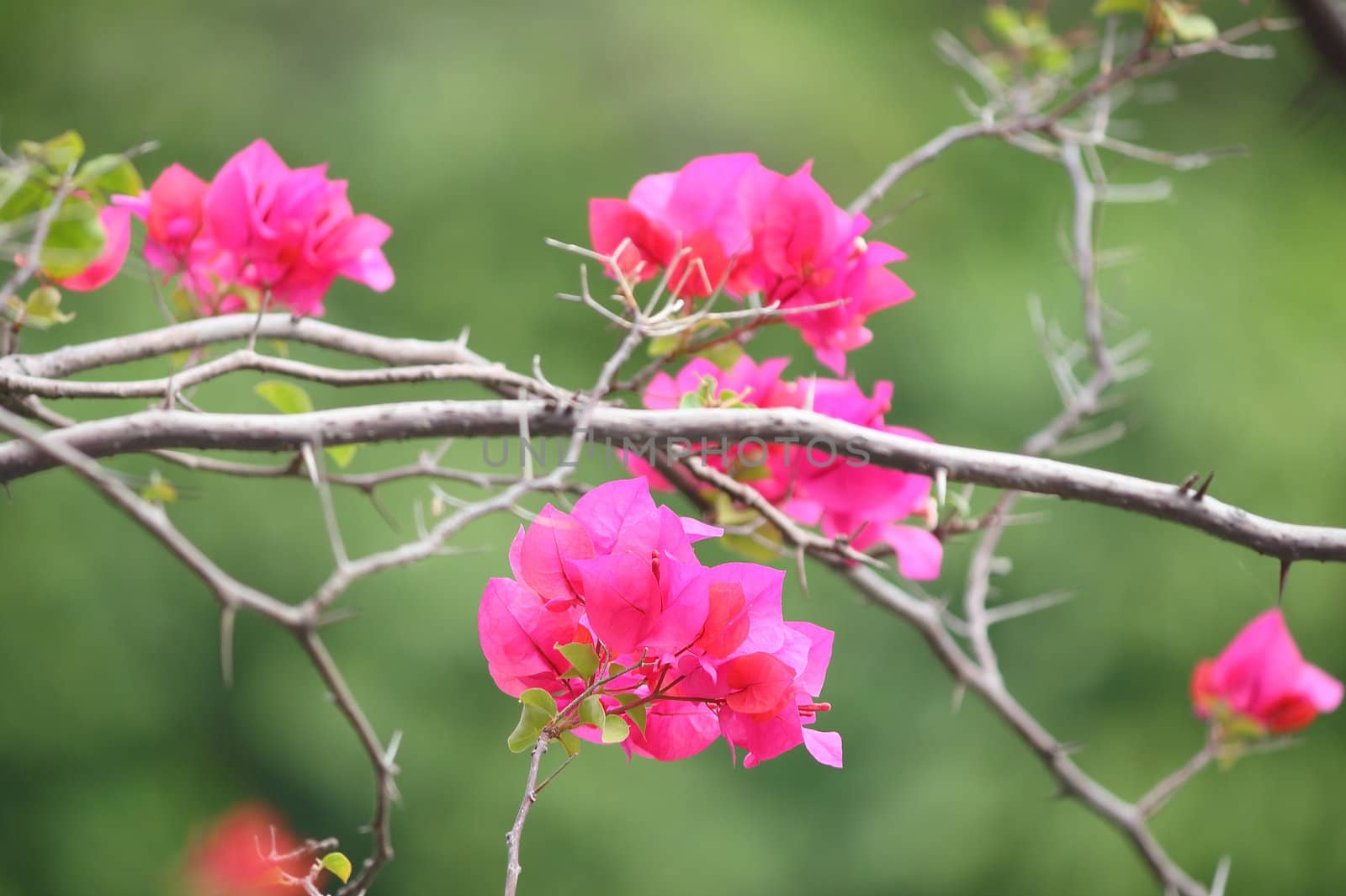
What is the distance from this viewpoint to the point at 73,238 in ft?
1.25

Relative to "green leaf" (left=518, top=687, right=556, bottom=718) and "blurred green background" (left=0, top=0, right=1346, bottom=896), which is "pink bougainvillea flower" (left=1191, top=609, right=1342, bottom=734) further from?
"blurred green background" (left=0, top=0, right=1346, bottom=896)

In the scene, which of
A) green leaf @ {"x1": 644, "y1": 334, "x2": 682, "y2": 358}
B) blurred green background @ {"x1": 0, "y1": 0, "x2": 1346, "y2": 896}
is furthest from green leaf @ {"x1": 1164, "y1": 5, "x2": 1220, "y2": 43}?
blurred green background @ {"x1": 0, "y1": 0, "x2": 1346, "y2": 896}

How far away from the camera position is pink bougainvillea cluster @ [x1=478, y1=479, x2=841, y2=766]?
15.0 inches

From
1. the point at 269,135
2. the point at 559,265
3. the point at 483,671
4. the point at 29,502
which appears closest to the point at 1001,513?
the point at 483,671

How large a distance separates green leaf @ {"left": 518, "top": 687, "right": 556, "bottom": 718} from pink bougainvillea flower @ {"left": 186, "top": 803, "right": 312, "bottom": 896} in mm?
1407

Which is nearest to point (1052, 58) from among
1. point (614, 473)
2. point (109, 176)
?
point (109, 176)

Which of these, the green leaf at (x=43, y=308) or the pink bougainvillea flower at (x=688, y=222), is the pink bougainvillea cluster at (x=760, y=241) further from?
the green leaf at (x=43, y=308)

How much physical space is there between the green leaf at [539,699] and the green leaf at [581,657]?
13 millimetres

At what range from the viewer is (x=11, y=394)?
19.0 inches

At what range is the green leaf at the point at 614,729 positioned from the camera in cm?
38

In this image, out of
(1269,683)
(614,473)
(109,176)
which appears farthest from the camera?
(614,473)

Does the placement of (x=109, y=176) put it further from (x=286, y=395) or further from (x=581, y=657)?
(x=581, y=657)

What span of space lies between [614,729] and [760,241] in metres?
0.29

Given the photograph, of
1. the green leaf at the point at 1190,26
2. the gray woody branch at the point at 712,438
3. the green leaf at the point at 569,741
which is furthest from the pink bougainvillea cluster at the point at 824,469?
the green leaf at the point at 1190,26
